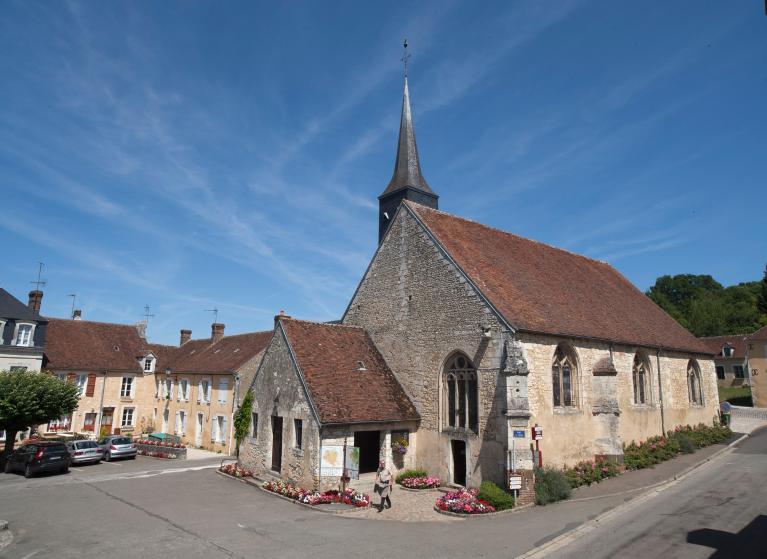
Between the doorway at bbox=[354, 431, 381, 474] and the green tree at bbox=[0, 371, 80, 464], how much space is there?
14086mm

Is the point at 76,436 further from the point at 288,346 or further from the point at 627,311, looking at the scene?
the point at 627,311

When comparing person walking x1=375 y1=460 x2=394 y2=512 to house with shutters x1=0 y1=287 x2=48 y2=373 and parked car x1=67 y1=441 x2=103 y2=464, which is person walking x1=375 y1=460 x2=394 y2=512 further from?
house with shutters x1=0 y1=287 x2=48 y2=373

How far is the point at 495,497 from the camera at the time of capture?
43.3 feet

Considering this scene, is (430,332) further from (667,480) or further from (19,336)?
(19,336)

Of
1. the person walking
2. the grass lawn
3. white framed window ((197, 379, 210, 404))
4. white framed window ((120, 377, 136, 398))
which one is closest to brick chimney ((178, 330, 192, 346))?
white framed window ((120, 377, 136, 398))

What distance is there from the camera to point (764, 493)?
546 inches

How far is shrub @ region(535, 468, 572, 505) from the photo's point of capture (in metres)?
13.6

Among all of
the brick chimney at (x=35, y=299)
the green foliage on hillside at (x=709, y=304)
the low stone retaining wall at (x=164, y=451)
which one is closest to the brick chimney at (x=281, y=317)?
the low stone retaining wall at (x=164, y=451)

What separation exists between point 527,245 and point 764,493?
12.6 m

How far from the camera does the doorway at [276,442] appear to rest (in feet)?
57.5

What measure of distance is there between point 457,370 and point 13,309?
26067 millimetres

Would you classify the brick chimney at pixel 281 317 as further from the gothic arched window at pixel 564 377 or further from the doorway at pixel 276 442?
the gothic arched window at pixel 564 377

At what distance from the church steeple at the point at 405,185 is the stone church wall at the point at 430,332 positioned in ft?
16.2

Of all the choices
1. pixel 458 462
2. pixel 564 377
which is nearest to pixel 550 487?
pixel 458 462
